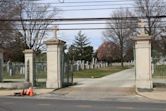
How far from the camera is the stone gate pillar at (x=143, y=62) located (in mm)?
29906

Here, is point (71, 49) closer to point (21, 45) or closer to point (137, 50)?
point (21, 45)

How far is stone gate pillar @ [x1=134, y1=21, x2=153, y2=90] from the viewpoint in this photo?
29.9 meters

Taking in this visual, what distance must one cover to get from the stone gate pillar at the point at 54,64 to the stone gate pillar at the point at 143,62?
5757mm

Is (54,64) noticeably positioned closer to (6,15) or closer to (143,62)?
(143,62)

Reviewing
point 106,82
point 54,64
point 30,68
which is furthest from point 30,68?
point 106,82

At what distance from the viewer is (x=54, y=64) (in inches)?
1288

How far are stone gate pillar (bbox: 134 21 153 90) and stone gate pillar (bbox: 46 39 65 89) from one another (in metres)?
5.76

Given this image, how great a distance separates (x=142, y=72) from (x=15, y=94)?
8259mm

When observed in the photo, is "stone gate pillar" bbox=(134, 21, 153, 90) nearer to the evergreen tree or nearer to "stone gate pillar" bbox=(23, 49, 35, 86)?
"stone gate pillar" bbox=(23, 49, 35, 86)

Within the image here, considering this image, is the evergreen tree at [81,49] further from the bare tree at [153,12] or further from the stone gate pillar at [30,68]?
the stone gate pillar at [30,68]

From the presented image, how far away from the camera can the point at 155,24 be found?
73.2m

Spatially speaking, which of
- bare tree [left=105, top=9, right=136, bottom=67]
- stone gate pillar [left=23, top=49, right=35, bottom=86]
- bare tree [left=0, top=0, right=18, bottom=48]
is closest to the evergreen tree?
bare tree [left=105, top=9, right=136, bottom=67]

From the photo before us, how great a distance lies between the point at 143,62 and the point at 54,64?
6503 millimetres

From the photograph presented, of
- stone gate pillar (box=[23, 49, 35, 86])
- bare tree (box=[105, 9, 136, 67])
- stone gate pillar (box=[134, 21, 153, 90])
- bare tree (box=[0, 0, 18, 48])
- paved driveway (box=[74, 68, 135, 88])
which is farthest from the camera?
bare tree (box=[105, 9, 136, 67])
